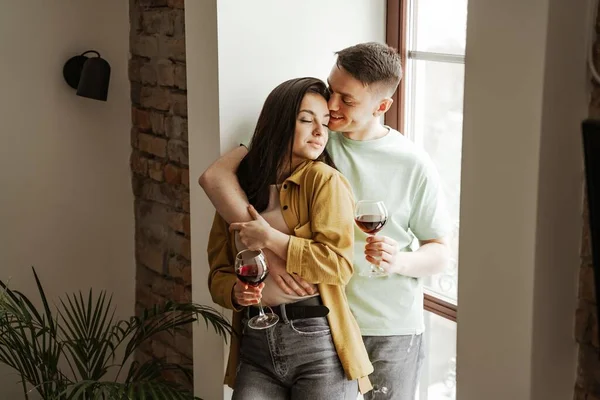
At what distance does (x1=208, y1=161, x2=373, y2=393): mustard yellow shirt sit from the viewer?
234 centimetres

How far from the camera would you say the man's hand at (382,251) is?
7.69ft

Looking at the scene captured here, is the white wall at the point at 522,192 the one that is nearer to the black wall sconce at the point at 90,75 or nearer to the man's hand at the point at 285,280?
the man's hand at the point at 285,280

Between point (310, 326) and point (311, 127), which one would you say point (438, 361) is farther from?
point (311, 127)

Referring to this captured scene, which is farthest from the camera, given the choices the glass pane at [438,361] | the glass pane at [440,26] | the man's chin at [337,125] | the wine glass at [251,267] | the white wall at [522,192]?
the glass pane at [438,361]

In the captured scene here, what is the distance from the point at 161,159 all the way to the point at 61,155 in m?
0.39

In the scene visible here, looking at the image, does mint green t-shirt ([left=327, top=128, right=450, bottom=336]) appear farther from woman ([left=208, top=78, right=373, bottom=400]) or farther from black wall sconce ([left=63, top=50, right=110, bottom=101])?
black wall sconce ([left=63, top=50, right=110, bottom=101])

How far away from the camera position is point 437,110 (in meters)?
2.79

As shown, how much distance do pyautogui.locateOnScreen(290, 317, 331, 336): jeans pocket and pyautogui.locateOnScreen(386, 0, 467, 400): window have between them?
55 centimetres

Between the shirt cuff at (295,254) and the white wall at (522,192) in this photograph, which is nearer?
the white wall at (522,192)

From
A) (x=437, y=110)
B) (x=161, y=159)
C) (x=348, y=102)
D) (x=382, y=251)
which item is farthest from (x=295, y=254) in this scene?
(x=161, y=159)

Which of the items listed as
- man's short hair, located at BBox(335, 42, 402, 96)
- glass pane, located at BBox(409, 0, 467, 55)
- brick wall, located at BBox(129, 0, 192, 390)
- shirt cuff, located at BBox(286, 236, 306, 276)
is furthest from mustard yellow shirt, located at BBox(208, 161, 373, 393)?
brick wall, located at BBox(129, 0, 192, 390)

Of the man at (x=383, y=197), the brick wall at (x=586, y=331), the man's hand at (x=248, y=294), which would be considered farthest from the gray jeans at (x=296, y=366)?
the brick wall at (x=586, y=331)

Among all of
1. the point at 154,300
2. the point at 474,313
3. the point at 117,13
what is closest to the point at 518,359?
the point at 474,313

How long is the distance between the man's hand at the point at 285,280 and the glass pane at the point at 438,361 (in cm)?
63
